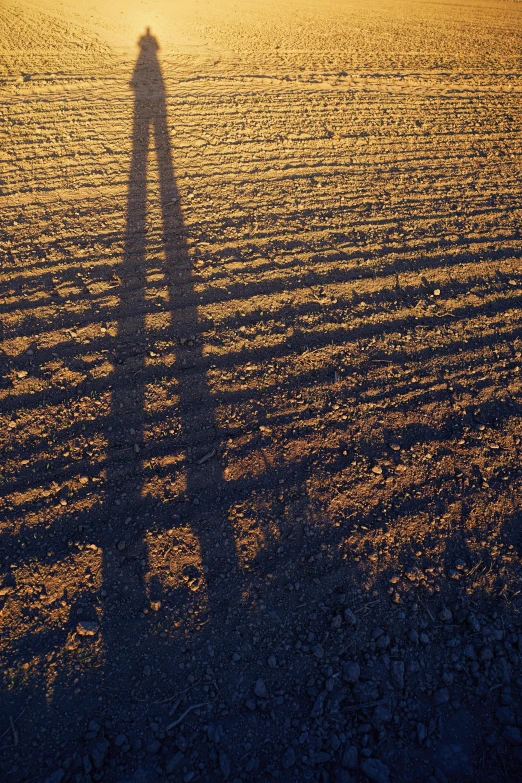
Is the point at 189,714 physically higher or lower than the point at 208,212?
lower

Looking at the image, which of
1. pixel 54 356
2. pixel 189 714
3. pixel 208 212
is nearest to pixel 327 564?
pixel 189 714

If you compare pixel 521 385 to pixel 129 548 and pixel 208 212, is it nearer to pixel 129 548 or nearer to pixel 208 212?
pixel 129 548

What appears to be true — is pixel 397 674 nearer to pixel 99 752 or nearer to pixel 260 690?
pixel 260 690

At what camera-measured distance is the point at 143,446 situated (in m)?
3.68

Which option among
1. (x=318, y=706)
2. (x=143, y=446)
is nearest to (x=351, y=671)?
(x=318, y=706)

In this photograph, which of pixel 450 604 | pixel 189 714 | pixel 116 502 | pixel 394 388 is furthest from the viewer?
pixel 394 388

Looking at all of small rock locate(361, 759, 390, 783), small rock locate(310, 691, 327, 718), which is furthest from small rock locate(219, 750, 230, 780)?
small rock locate(361, 759, 390, 783)

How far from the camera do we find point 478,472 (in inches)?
142

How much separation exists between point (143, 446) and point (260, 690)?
1880 millimetres

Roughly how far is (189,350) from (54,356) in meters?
1.23

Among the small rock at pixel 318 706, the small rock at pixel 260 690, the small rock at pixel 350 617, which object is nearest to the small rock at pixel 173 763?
the small rock at pixel 260 690

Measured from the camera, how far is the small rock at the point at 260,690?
2.59 meters

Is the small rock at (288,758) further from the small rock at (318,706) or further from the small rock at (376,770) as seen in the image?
the small rock at (376,770)

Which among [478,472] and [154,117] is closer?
[478,472]
